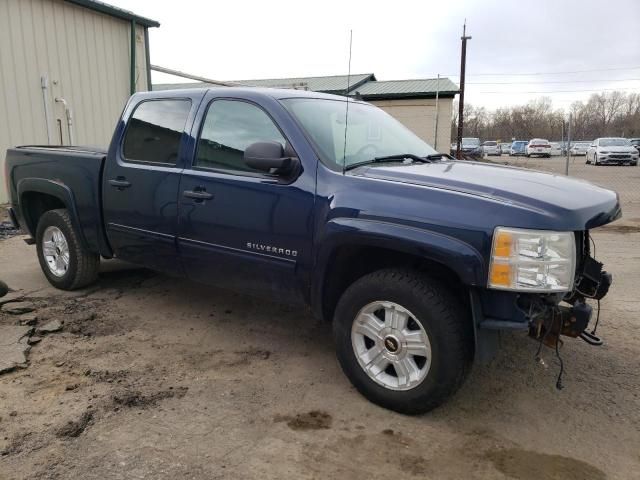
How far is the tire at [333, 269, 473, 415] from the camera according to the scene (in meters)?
2.84

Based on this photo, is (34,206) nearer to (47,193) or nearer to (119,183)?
(47,193)

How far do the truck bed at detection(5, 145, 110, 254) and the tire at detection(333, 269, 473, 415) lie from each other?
261 centimetres

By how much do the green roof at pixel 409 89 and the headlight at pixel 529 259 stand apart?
20.1 meters

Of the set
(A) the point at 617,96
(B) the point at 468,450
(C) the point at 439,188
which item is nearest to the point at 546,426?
(B) the point at 468,450

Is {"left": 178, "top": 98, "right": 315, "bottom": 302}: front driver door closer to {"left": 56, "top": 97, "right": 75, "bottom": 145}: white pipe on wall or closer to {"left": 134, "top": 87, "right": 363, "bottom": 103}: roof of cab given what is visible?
{"left": 134, "top": 87, "right": 363, "bottom": 103}: roof of cab

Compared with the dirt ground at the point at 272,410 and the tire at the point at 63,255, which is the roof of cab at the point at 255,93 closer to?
the tire at the point at 63,255

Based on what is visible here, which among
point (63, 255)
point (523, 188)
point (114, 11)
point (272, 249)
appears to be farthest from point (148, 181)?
point (114, 11)

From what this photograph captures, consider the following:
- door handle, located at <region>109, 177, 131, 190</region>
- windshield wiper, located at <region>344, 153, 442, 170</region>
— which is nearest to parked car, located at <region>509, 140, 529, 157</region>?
windshield wiper, located at <region>344, 153, 442, 170</region>

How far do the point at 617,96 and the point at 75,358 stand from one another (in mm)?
103172

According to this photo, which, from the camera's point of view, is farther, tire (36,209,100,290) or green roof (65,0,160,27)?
green roof (65,0,160,27)

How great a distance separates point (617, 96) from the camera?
89.6 metres

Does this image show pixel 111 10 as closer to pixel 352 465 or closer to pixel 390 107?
pixel 352 465

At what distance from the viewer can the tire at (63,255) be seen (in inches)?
198

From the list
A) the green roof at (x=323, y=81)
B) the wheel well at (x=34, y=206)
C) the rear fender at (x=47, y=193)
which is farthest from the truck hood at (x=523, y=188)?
the green roof at (x=323, y=81)
